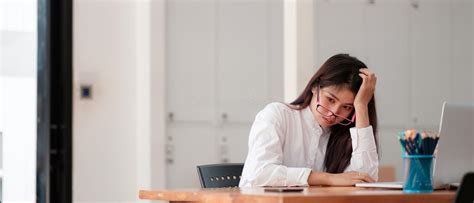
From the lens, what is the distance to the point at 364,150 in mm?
3096

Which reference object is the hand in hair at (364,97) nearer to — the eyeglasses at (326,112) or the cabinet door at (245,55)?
the eyeglasses at (326,112)

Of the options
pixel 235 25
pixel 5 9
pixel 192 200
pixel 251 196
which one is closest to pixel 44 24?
pixel 5 9

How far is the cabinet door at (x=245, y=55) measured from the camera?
23.1 ft

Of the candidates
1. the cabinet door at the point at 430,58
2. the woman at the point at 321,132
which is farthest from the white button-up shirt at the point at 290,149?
the cabinet door at the point at 430,58

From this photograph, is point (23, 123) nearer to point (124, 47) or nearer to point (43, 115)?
point (43, 115)

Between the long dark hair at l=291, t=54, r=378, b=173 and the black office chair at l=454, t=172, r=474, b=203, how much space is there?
3.43ft

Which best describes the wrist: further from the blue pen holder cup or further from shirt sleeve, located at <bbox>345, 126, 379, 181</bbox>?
the blue pen holder cup

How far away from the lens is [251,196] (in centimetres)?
220

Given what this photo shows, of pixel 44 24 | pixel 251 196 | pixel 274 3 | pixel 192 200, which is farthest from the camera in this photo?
pixel 274 3

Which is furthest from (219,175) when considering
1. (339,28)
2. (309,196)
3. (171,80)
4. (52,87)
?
(339,28)

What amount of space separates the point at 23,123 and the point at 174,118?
5.38 ft

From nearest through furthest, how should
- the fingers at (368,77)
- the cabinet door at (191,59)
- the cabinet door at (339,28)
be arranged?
the fingers at (368,77), the cabinet door at (191,59), the cabinet door at (339,28)

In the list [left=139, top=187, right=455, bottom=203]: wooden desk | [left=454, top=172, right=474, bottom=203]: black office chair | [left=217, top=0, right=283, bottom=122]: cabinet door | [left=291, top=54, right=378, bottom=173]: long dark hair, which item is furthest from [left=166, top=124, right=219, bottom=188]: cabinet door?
[left=454, top=172, right=474, bottom=203]: black office chair

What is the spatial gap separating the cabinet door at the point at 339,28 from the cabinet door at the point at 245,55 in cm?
43
